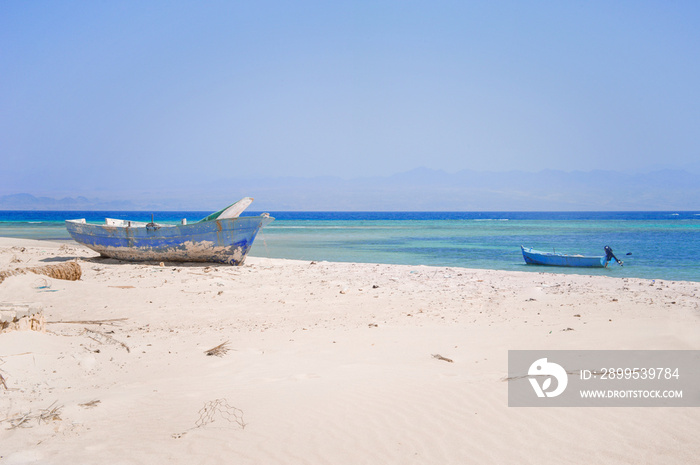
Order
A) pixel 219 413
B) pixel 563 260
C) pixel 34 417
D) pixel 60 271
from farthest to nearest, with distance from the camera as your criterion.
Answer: pixel 563 260 < pixel 60 271 < pixel 219 413 < pixel 34 417

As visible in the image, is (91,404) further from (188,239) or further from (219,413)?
(188,239)

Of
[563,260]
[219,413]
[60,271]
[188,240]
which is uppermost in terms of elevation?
[188,240]

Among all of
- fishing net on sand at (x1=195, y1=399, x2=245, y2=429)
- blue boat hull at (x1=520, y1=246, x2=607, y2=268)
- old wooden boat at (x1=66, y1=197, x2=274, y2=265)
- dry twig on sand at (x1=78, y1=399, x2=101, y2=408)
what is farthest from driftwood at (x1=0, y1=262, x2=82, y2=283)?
blue boat hull at (x1=520, y1=246, x2=607, y2=268)

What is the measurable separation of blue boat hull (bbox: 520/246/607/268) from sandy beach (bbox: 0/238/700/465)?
764 centimetres

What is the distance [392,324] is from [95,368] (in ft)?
14.4

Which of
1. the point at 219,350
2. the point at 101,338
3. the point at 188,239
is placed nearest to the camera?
the point at 219,350

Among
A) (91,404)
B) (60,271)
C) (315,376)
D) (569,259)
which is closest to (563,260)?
(569,259)

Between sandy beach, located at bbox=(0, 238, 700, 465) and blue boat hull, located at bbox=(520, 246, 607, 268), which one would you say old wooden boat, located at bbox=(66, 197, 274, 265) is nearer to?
sandy beach, located at bbox=(0, 238, 700, 465)

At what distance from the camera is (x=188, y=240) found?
14.7m

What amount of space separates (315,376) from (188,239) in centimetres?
1085

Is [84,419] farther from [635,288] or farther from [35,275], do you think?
[635,288]

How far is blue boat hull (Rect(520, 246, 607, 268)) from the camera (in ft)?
58.0

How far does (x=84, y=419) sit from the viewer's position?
3.88 meters

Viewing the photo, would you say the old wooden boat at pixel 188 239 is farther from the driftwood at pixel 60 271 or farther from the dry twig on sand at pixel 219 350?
the dry twig on sand at pixel 219 350
